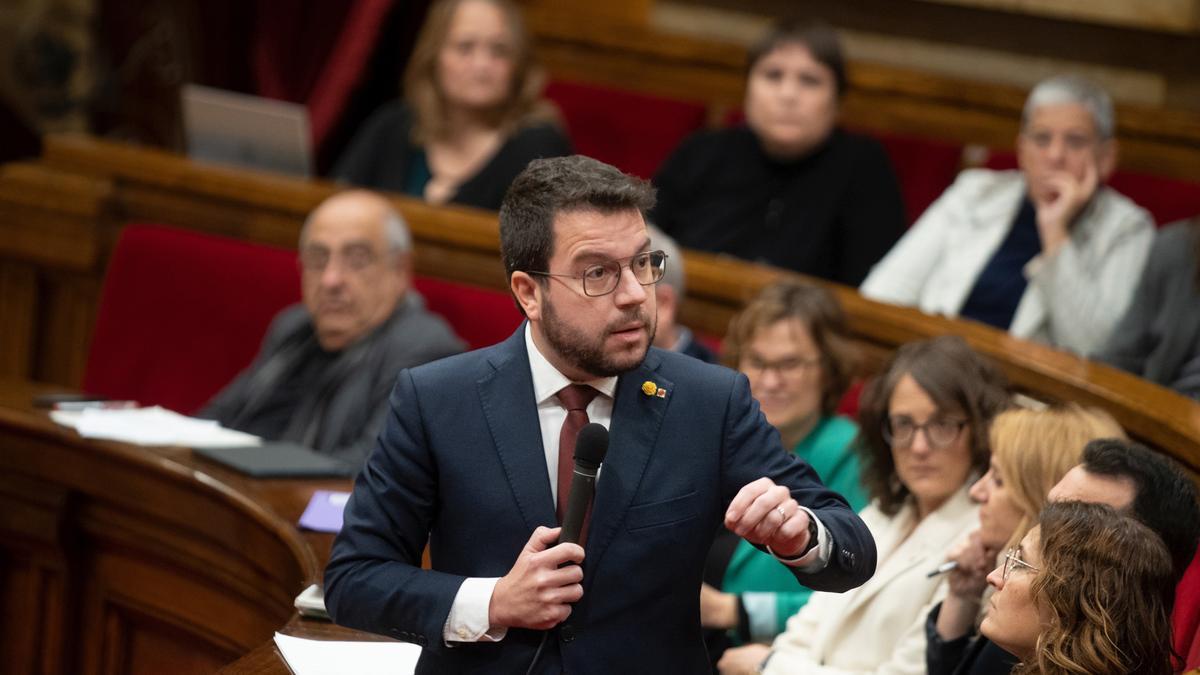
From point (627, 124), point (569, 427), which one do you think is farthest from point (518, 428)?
point (627, 124)

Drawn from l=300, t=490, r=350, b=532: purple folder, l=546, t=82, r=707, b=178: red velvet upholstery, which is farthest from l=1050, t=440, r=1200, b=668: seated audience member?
l=546, t=82, r=707, b=178: red velvet upholstery

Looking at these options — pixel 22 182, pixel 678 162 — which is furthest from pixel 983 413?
pixel 22 182

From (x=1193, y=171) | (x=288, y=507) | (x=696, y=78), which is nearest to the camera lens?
(x=288, y=507)

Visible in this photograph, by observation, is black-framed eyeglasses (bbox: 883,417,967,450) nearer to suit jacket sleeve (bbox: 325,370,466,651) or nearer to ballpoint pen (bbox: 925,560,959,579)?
ballpoint pen (bbox: 925,560,959,579)

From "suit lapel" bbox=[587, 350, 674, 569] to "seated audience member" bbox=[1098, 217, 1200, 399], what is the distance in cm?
124

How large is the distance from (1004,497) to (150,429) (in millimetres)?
1425

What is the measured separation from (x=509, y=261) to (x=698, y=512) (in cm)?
29

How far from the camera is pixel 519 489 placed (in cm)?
151

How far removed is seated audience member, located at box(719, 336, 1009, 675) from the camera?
82.7 inches

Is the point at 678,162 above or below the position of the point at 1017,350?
above

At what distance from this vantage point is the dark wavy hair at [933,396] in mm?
2166

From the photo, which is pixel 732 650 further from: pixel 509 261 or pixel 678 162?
pixel 678 162

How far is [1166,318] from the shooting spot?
2.58m

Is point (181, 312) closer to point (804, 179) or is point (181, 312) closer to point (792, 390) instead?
point (804, 179)
